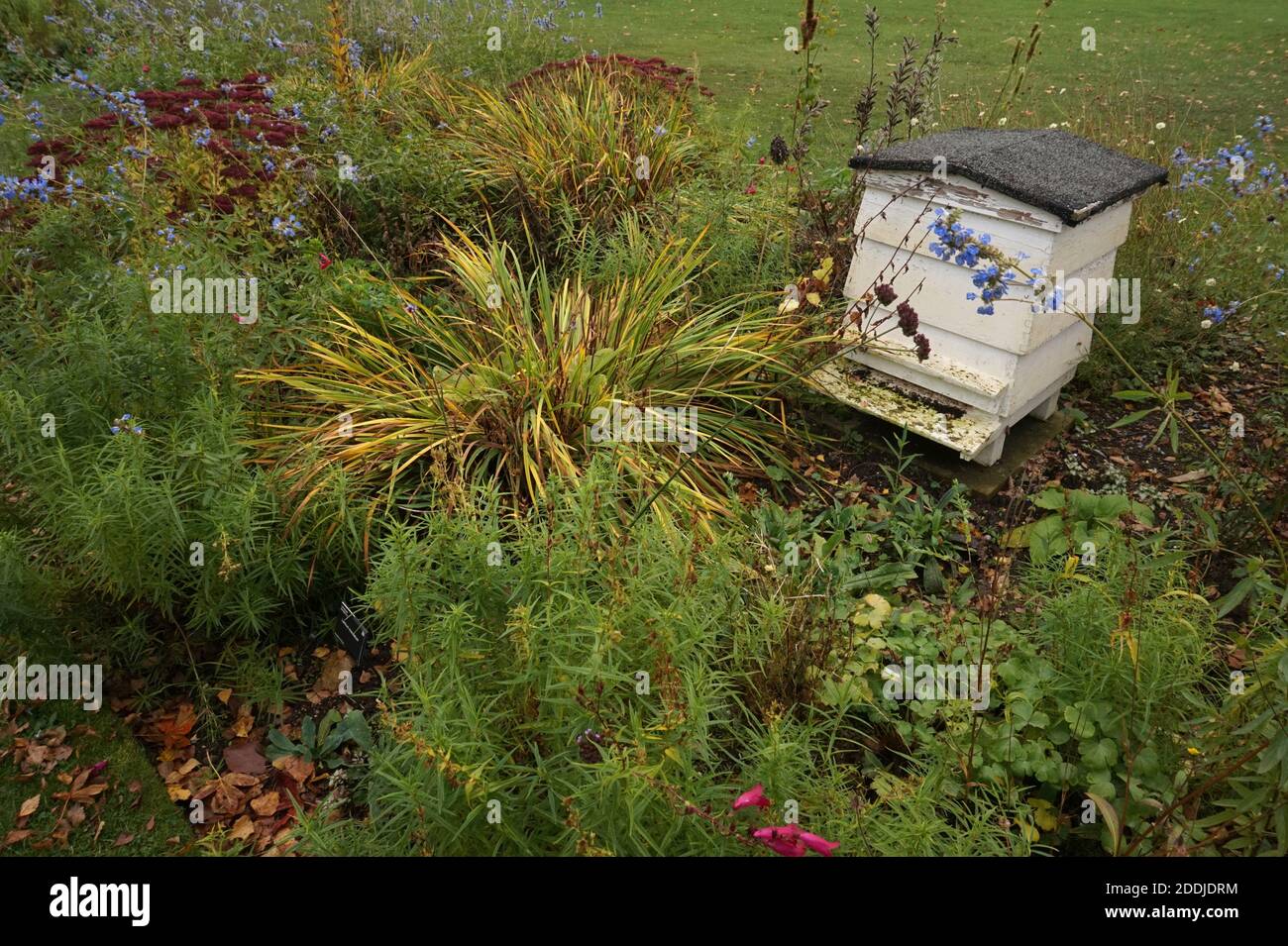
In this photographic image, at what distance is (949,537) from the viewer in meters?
3.11

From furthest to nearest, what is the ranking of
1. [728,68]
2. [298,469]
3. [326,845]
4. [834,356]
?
[728,68], [834,356], [298,469], [326,845]

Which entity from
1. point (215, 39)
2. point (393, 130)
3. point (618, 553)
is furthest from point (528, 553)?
point (215, 39)

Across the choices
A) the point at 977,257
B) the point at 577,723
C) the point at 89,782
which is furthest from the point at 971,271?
the point at 89,782

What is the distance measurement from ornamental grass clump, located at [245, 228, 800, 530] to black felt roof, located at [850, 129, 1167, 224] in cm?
82

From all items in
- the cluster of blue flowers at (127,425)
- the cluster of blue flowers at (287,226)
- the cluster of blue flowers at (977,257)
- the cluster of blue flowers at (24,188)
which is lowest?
the cluster of blue flowers at (127,425)

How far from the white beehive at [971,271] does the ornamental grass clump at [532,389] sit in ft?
1.46

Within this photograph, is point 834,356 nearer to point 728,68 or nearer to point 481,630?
point 481,630

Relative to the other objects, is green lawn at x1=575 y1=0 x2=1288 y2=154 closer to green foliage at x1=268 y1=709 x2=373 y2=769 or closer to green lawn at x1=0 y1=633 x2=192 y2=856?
green foliage at x1=268 y1=709 x2=373 y2=769

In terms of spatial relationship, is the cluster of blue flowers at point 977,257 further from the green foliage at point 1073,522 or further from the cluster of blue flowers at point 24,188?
the cluster of blue flowers at point 24,188

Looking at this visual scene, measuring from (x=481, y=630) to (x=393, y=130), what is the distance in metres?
3.80

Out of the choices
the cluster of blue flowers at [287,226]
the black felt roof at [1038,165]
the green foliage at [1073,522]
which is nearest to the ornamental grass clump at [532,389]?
the cluster of blue flowers at [287,226]

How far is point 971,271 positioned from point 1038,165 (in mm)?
431

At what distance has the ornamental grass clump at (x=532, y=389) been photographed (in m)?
2.98

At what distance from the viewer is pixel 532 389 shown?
3.17m
